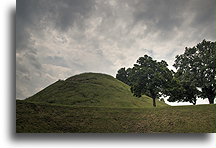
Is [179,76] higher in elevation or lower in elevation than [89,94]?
higher

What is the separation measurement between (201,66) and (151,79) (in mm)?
1585

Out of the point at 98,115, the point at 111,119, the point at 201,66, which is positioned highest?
the point at 201,66

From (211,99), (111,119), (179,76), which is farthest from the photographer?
(179,76)

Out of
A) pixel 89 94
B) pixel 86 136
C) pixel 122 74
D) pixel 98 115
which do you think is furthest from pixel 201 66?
pixel 86 136

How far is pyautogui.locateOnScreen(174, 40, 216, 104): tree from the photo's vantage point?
20.8 feet

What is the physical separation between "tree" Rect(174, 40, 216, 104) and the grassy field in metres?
0.57

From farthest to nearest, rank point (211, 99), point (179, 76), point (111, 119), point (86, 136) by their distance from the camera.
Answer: point (179, 76) → point (111, 119) → point (211, 99) → point (86, 136)

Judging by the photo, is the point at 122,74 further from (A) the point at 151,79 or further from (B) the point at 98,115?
(B) the point at 98,115

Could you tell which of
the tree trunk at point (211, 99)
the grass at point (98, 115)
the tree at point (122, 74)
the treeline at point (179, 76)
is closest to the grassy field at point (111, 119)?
the grass at point (98, 115)

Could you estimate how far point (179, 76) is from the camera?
22.7 ft

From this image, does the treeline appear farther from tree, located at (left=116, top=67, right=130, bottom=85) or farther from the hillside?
the hillside

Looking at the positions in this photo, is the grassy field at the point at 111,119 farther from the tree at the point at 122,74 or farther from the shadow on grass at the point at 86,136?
the tree at the point at 122,74

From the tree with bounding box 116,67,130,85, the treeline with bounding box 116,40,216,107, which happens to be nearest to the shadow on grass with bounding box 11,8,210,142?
the treeline with bounding box 116,40,216,107

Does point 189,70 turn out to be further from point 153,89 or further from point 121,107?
point 121,107
